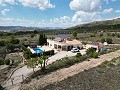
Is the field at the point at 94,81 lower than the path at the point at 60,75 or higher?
higher

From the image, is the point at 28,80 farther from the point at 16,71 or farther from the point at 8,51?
the point at 8,51

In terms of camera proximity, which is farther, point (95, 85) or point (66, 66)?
point (66, 66)

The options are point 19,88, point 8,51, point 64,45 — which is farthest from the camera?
point 8,51

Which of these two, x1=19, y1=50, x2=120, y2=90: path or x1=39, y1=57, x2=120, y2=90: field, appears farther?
x1=19, y1=50, x2=120, y2=90: path

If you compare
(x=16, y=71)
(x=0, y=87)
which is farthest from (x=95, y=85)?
(x=16, y=71)

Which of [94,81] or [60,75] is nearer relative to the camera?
[94,81]

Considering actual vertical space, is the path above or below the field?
below

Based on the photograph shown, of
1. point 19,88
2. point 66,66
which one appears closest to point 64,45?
point 66,66

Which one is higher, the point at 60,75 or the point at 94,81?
the point at 94,81

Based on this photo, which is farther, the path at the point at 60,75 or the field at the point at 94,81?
the path at the point at 60,75

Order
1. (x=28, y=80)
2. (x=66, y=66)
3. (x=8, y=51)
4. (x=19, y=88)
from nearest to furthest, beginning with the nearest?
1. (x=19, y=88)
2. (x=28, y=80)
3. (x=66, y=66)
4. (x=8, y=51)
